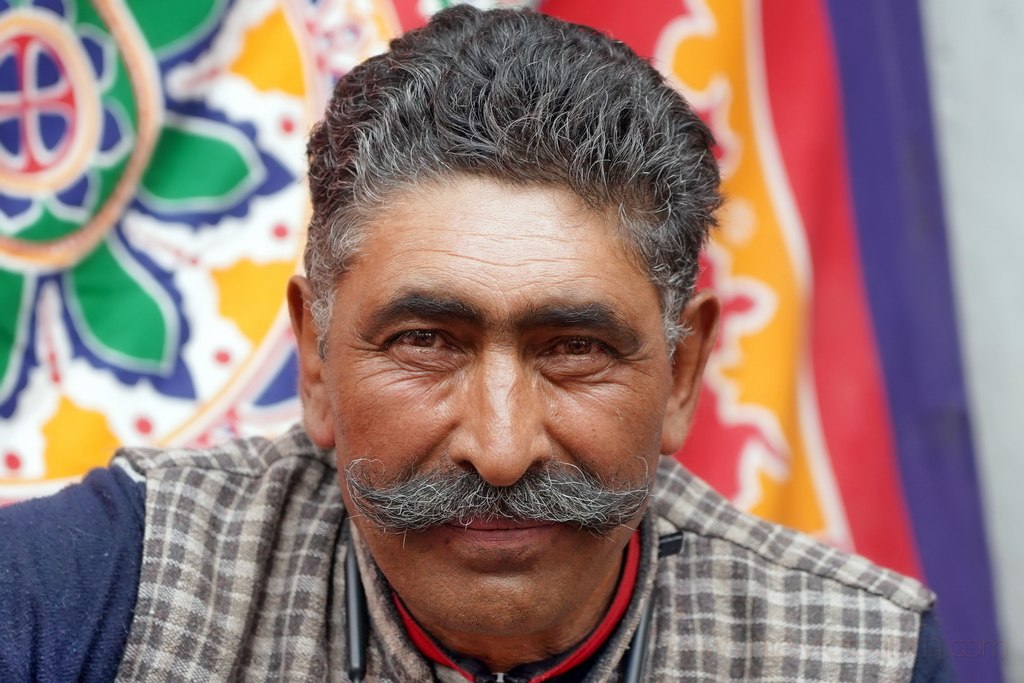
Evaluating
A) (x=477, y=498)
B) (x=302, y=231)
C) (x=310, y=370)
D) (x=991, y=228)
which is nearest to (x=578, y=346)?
(x=477, y=498)

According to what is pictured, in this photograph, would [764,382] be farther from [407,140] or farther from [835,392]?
[407,140]

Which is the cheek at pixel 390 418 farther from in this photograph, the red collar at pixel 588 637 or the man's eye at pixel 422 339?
the red collar at pixel 588 637

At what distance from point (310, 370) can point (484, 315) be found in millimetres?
510

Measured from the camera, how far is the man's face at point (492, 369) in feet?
6.58

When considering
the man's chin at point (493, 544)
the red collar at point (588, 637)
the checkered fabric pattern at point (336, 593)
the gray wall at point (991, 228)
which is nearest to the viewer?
the man's chin at point (493, 544)

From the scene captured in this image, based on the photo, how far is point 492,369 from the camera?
2.00 metres

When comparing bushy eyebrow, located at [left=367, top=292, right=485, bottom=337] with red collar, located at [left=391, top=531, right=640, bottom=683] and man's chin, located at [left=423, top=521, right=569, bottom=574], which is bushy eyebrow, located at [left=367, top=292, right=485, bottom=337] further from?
red collar, located at [left=391, top=531, right=640, bottom=683]

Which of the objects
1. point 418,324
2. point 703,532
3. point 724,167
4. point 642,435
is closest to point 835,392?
point 724,167

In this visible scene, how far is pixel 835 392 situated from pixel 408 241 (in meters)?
1.74

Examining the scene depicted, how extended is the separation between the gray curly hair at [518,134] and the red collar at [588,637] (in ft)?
1.80

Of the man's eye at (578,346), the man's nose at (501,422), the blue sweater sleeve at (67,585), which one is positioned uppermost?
the man's eye at (578,346)

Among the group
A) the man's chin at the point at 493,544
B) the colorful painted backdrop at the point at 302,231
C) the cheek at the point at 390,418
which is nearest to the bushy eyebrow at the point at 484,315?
the cheek at the point at 390,418

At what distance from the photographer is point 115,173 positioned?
2.99 meters

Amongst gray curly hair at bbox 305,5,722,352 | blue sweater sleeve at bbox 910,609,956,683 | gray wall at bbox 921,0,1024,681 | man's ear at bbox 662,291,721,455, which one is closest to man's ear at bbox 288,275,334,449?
gray curly hair at bbox 305,5,722,352
